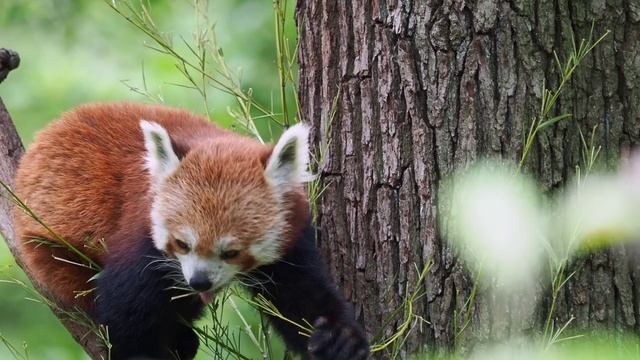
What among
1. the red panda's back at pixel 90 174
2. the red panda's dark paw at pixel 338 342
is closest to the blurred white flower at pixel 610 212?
the red panda's dark paw at pixel 338 342

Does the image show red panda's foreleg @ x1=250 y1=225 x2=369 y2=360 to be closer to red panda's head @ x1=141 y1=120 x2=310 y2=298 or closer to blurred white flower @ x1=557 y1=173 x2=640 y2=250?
red panda's head @ x1=141 y1=120 x2=310 y2=298

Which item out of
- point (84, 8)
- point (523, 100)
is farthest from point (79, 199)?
point (84, 8)

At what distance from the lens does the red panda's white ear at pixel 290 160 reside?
2604mm

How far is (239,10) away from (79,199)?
2.15 meters

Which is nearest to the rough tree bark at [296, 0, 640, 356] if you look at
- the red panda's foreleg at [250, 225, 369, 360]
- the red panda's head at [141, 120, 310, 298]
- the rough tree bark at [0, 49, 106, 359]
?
the red panda's foreleg at [250, 225, 369, 360]

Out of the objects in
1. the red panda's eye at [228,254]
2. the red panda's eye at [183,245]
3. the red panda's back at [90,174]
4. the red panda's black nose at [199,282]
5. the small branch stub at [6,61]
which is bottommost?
the red panda's black nose at [199,282]

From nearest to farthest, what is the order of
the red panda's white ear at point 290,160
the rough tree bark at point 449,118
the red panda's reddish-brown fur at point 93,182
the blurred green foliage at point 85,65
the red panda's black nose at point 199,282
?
the rough tree bark at point 449,118
the red panda's black nose at point 199,282
the red panda's white ear at point 290,160
the red panda's reddish-brown fur at point 93,182
the blurred green foliage at point 85,65

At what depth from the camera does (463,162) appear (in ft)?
7.75

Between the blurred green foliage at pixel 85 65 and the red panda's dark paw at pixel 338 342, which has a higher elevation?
the blurred green foliage at pixel 85 65

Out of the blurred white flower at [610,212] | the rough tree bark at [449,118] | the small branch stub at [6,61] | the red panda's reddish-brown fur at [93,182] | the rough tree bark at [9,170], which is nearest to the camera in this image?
the blurred white flower at [610,212]

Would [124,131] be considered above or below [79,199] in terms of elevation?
above

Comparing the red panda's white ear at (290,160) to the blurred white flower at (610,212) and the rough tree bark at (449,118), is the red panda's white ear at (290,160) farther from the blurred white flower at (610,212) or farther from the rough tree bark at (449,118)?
the blurred white flower at (610,212)

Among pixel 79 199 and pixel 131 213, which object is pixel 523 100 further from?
pixel 79 199

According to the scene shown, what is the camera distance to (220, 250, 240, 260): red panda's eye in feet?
8.41
